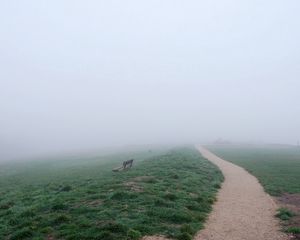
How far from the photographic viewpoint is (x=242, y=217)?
61.3 feet

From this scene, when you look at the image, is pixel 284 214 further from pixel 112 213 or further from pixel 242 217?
pixel 112 213

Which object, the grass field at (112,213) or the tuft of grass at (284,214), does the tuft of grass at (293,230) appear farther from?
the grass field at (112,213)

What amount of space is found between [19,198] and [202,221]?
1419 centimetres

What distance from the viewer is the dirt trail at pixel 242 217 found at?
51.3 feet

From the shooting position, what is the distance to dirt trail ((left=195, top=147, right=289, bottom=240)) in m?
15.6

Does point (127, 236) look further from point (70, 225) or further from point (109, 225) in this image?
point (70, 225)

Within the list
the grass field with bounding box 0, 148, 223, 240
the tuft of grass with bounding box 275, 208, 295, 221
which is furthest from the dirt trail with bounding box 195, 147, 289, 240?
the grass field with bounding box 0, 148, 223, 240

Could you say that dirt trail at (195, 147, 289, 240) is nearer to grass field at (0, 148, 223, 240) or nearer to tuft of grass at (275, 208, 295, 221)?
tuft of grass at (275, 208, 295, 221)

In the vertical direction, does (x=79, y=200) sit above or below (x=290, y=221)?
above

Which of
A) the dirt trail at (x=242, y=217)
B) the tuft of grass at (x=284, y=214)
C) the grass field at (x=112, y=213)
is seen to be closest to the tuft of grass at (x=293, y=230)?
the dirt trail at (x=242, y=217)

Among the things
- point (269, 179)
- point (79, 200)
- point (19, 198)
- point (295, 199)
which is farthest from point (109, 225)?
point (269, 179)

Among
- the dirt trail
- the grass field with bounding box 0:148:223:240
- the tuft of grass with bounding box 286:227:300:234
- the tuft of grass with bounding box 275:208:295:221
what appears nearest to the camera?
the grass field with bounding box 0:148:223:240

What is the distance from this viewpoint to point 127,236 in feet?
48.3

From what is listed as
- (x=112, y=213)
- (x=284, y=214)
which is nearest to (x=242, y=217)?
(x=284, y=214)
